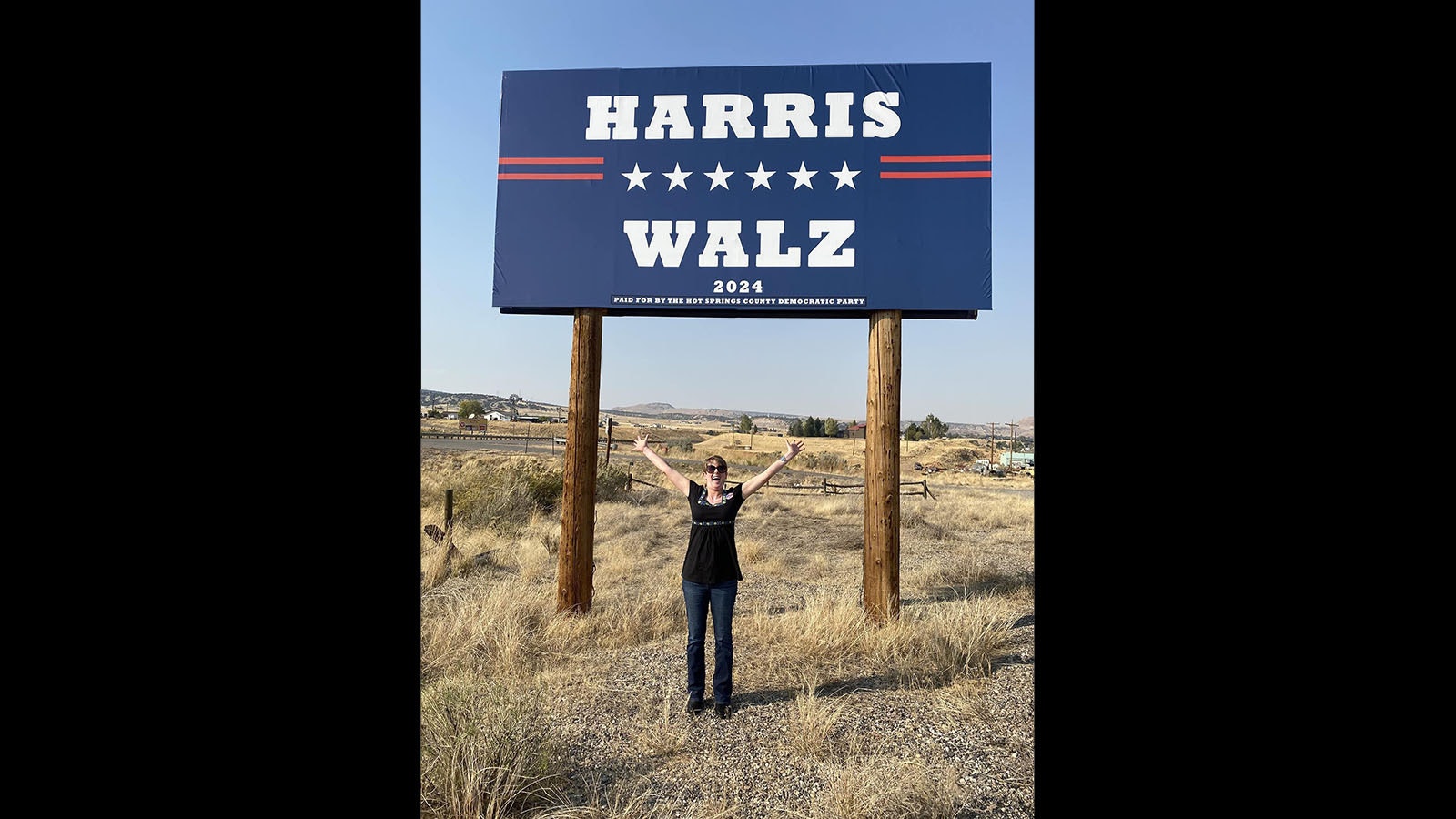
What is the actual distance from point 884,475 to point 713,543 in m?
2.25

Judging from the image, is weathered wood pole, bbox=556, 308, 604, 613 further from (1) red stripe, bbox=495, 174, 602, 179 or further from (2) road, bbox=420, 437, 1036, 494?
(2) road, bbox=420, 437, 1036, 494

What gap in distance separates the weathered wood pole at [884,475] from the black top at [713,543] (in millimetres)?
2003

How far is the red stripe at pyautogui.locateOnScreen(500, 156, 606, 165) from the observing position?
6250mm

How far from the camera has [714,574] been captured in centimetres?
430

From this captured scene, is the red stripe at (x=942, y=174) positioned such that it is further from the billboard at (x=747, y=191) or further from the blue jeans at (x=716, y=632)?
the blue jeans at (x=716, y=632)

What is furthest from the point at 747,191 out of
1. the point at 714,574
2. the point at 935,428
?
the point at 935,428

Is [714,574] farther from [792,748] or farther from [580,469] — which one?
[580,469]
